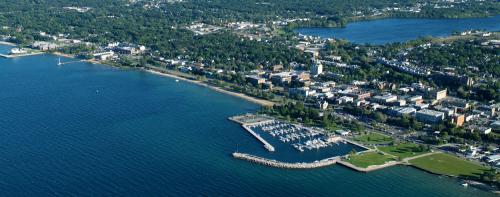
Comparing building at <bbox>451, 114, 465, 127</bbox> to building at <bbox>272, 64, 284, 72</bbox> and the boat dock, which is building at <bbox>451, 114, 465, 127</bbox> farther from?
building at <bbox>272, 64, 284, 72</bbox>

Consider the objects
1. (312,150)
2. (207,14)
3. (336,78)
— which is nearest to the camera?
(312,150)

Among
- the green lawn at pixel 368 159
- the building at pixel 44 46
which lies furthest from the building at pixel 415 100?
the building at pixel 44 46

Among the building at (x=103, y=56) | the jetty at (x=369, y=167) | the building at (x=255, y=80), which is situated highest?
the building at (x=103, y=56)

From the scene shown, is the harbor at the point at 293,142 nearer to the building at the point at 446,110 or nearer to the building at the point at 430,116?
the building at the point at 430,116

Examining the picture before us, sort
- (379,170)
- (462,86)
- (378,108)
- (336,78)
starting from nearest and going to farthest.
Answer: (379,170) < (378,108) < (462,86) < (336,78)

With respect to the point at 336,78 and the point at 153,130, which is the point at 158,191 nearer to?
the point at 153,130

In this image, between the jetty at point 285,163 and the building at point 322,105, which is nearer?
the jetty at point 285,163

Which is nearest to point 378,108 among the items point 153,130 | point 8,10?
point 153,130

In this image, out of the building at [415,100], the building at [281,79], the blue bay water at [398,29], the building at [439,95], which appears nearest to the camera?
the building at [415,100]
